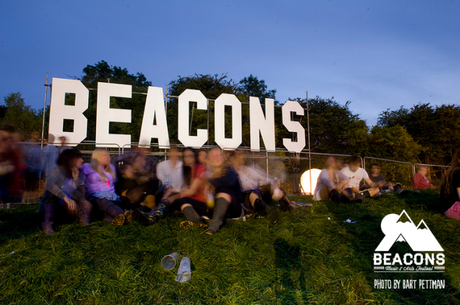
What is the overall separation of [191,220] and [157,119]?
18.7 feet

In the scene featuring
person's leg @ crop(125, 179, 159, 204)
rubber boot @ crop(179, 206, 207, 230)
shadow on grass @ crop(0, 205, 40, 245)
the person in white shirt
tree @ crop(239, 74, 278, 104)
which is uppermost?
tree @ crop(239, 74, 278, 104)

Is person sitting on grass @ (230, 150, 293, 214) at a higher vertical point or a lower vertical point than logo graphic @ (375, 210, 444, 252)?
higher

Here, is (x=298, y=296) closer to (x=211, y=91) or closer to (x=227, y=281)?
(x=227, y=281)

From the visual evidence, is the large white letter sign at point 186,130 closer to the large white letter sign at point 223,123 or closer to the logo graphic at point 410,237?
the large white letter sign at point 223,123

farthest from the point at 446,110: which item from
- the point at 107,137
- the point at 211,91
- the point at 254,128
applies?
the point at 107,137

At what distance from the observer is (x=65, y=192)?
14.0 ft

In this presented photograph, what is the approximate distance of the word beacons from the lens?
8.29 metres

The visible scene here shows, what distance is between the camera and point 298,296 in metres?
2.60

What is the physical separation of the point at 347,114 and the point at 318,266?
2406cm

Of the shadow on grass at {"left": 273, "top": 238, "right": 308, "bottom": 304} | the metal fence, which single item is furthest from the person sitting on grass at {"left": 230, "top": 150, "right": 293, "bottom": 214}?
the metal fence

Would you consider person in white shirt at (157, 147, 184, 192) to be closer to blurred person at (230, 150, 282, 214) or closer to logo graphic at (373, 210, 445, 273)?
blurred person at (230, 150, 282, 214)

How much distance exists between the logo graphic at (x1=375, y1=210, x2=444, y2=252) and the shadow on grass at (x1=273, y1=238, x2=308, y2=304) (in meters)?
1.03

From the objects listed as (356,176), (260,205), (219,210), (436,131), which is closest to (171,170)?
(219,210)

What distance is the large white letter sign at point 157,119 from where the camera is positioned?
9.14 metres
